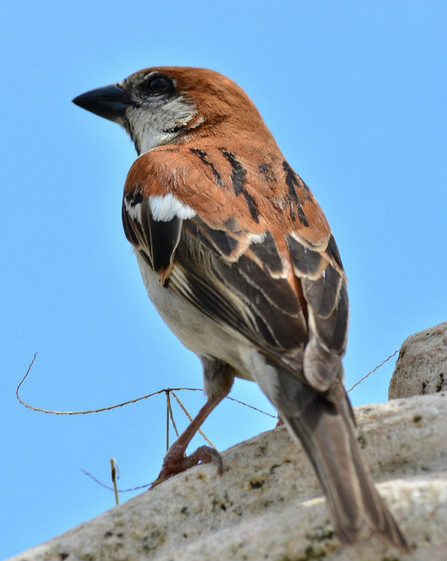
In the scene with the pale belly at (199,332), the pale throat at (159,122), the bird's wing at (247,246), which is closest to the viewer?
the bird's wing at (247,246)

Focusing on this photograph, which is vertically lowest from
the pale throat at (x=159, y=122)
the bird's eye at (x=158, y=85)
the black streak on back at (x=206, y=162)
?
the black streak on back at (x=206, y=162)

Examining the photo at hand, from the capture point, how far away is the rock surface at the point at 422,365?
214 inches

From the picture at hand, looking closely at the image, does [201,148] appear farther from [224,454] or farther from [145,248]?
[224,454]

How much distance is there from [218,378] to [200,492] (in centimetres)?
108

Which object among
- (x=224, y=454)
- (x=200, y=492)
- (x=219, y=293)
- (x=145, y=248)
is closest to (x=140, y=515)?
(x=200, y=492)

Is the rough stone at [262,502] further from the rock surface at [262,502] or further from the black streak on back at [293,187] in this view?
the black streak on back at [293,187]

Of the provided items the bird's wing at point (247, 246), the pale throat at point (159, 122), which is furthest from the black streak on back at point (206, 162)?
the pale throat at point (159, 122)

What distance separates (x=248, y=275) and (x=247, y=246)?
0.26 meters

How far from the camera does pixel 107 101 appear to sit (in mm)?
7758

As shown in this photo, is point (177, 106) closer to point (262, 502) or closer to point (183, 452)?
point (183, 452)

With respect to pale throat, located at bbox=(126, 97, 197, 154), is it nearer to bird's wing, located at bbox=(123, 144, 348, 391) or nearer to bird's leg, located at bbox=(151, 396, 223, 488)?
bird's wing, located at bbox=(123, 144, 348, 391)

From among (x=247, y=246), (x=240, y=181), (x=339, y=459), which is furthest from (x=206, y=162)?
(x=339, y=459)

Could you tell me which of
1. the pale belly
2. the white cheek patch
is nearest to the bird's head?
the white cheek patch

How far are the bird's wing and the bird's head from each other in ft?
2.18
